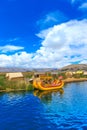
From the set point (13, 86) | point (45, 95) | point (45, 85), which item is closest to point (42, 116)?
point (45, 95)

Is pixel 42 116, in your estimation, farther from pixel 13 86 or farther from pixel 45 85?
pixel 45 85

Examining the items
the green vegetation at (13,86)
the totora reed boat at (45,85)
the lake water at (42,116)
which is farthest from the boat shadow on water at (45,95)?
the lake water at (42,116)

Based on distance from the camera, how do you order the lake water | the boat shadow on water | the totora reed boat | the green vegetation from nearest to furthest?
the lake water → the boat shadow on water → the green vegetation → the totora reed boat

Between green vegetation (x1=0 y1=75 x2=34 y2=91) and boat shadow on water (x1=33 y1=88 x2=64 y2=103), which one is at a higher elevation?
green vegetation (x1=0 y1=75 x2=34 y2=91)

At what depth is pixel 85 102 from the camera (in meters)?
46.4

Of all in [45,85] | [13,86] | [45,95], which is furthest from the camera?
[45,85]

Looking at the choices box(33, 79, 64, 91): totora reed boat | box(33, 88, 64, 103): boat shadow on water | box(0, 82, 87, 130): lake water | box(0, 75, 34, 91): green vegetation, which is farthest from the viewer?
box(33, 79, 64, 91): totora reed boat

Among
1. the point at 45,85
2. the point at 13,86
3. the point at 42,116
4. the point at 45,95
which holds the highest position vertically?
the point at 13,86

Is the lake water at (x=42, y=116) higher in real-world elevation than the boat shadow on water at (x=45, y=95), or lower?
lower

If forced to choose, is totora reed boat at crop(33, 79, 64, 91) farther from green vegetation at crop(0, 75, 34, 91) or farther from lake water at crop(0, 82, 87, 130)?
lake water at crop(0, 82, 87, 130)

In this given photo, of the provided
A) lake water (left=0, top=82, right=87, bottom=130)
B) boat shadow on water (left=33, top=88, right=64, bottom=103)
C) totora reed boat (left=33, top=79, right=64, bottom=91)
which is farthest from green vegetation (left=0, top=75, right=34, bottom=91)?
lake water (left=0, top=82, right=87, bottom=130)

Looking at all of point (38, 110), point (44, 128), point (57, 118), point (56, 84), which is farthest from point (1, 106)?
point (56, 84)

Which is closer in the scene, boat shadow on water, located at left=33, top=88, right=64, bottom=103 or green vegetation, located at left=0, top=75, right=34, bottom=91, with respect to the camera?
boat shadow on water, located at left=33, top=88, right=64, bottom=103

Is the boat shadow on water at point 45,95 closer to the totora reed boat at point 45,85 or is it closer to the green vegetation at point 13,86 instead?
the totora reed boat at point 45,85
